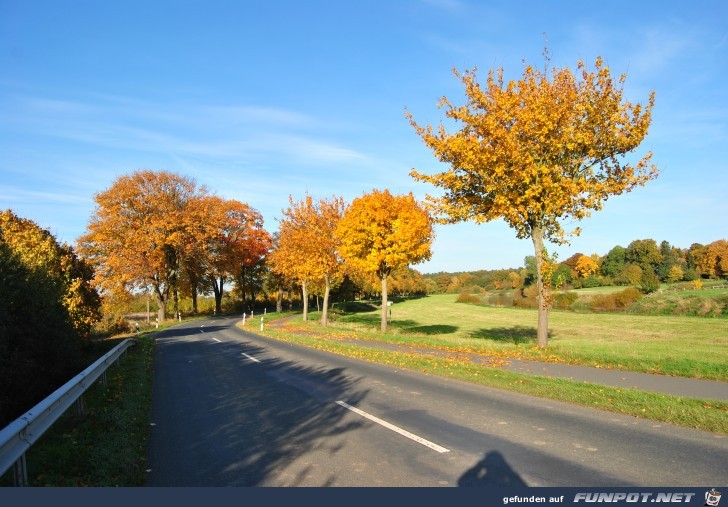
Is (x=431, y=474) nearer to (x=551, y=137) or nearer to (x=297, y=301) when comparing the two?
(x=551, y=137)

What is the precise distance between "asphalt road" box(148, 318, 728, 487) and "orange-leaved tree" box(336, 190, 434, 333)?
1389 centimetres

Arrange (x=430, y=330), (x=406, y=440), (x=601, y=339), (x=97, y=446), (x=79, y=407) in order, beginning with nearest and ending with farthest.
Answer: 1. (x=97, y=446)
2. (x=406, y=440)
3. (x=79, y=407)
4. (x=601, y=339)
5. (x=430, y=330)

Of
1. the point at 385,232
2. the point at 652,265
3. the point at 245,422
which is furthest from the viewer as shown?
the point at 652,265

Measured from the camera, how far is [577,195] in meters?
14.7

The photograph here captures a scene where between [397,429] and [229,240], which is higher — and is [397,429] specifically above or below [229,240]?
below

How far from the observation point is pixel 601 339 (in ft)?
89.4

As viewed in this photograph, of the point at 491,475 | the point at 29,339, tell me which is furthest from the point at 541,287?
the point at 29,339

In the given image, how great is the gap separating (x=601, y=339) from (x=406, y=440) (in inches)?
998

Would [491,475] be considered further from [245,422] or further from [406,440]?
[245,422]

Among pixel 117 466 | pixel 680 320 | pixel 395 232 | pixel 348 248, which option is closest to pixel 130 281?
pixel 348 248

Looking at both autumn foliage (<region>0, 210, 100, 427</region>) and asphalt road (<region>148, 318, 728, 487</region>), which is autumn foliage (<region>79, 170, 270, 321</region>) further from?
asphalt road (<region>148, 318, 728, 487</region>)

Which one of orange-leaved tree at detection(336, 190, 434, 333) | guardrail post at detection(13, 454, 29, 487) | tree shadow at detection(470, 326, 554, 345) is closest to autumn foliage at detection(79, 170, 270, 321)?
orange-leaved tree at detection(336, 190, 434, 333)

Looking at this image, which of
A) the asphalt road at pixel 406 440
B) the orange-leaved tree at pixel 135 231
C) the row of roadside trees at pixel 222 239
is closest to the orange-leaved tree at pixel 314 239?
the row of roadside trees at pixel 222 239

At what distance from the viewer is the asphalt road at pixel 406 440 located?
4.88 m
